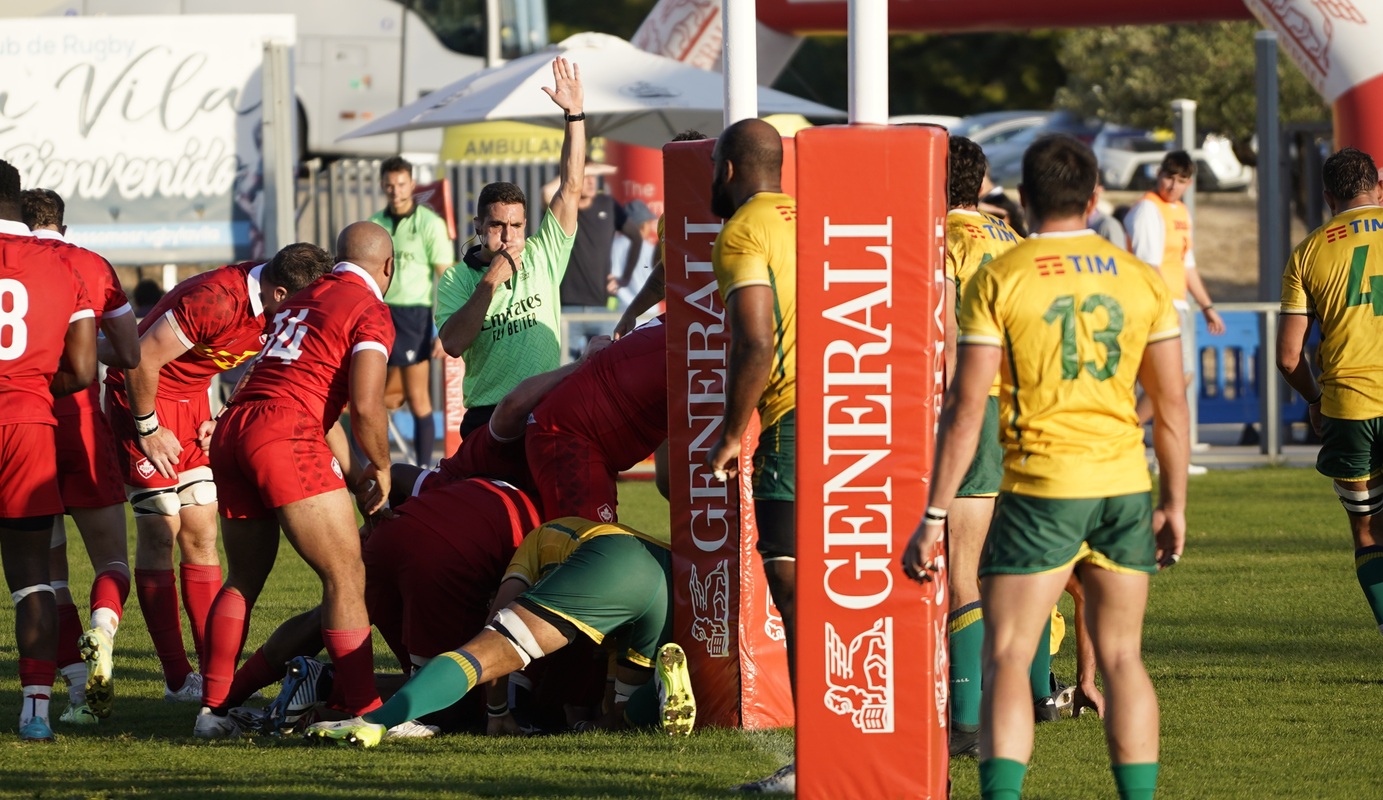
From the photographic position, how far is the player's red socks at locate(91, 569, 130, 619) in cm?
700

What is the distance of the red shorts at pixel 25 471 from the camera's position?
636cm

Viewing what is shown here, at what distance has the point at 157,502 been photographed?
24.1 feet

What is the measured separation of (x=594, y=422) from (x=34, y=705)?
7.59 ft

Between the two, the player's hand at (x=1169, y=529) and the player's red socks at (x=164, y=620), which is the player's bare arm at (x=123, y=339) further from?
the player's hand at (x=1169, y=529)

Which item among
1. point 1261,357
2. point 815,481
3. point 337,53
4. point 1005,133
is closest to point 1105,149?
point 1005,133

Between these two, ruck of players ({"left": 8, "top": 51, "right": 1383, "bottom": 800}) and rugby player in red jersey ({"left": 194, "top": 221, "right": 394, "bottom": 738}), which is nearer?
ruck of players ({"left": 8, "top": 51, "right": 1383, "bottom": 800})

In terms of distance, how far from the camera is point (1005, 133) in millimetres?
34688

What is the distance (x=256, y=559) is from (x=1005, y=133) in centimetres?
2966

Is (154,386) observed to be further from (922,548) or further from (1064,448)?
(1064,448)

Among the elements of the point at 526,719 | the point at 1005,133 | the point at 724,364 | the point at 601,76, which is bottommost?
the point at 526,719

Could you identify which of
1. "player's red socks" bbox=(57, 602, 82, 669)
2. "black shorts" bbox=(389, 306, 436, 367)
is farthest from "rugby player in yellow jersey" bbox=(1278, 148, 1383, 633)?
"black shorts" bbox=(389, 306, 436, 367)

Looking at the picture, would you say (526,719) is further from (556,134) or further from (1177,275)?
(556,134)

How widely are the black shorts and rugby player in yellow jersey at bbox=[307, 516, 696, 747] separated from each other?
7354 mm

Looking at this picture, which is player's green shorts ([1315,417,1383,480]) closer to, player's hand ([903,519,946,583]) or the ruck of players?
the ruck of players
